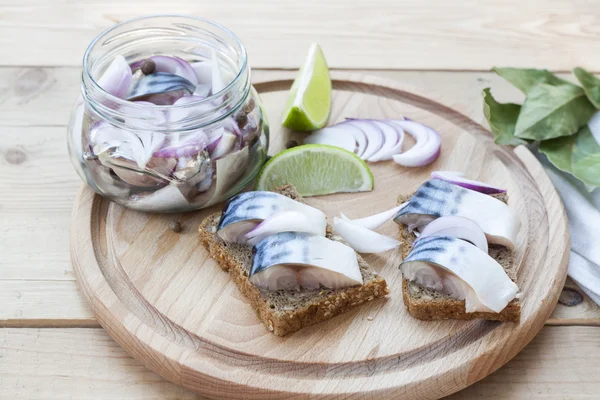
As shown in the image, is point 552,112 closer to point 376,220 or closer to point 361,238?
point 376,220

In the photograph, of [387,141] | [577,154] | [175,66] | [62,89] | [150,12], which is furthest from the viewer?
[150,12]

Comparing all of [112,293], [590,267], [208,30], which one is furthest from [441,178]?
[112,293]

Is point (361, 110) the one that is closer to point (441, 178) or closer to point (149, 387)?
point (441, 178)

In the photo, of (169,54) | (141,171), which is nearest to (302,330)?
(141,171)

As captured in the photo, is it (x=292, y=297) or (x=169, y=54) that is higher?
(x=169, y=54)

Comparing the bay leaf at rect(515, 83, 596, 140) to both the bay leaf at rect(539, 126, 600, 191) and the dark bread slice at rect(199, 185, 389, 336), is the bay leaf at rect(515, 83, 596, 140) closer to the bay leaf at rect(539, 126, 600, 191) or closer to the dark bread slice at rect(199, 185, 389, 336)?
the bay leaf at rect(539, 126, 600, 191)

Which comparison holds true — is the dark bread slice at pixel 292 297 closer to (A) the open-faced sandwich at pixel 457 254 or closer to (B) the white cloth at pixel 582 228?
(A) the open-faced sandwich at pixel 457 254

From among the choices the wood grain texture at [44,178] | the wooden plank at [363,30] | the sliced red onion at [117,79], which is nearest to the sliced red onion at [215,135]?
the sliced red onion at [117,79]
